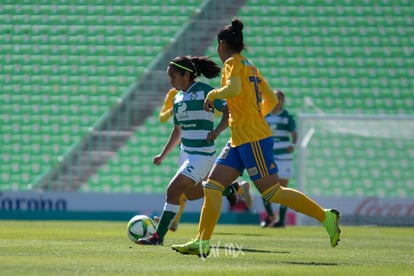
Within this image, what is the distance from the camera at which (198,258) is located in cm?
866

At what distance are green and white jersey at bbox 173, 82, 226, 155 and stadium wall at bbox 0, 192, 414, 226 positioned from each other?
8.54 meters

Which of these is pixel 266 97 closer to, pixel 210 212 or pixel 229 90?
pixel 229 90

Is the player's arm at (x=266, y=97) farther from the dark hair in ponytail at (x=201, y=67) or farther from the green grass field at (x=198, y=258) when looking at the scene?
the dark hair in ponytail at (x=201, y=67)

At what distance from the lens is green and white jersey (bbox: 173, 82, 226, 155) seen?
1068 centimetres

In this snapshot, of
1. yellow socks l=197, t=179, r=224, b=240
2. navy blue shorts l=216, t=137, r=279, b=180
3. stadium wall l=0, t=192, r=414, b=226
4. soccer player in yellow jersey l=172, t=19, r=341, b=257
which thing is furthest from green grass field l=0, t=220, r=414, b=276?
stadium wall l=0, t=192, r=414, b=226

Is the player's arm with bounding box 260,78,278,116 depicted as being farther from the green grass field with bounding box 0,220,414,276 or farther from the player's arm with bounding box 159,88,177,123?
the player's arm with bounding box 159,88,177,123

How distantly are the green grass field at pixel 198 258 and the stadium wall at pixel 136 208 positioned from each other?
618 centimetres

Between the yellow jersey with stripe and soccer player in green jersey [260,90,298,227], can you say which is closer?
the yellow jersey with stripe

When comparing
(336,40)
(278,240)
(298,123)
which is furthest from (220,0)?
(278,240)

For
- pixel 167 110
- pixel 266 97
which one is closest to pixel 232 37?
pixel 266 97

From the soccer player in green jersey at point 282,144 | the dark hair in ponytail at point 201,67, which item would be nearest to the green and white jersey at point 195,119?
the dark hair in ponytail at point 201,67

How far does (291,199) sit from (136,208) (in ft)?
35.1

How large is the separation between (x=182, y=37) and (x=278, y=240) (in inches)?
444

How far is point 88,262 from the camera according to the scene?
7.76m
